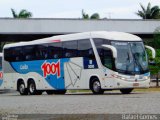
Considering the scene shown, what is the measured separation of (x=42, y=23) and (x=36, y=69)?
731 inches

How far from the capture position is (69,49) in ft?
102

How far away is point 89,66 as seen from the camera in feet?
97.8

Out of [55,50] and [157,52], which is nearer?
[55,50]

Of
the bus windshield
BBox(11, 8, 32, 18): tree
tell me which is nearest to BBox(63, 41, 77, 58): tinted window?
the bus windshield

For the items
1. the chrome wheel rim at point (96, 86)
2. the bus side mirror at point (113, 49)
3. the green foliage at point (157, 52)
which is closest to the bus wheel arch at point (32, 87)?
the chrome wheel rim at point (96, 86)

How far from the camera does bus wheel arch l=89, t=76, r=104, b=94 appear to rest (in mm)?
29566

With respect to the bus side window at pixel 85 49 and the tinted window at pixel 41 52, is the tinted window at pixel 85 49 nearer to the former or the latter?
the bus side window at pixel 85 49

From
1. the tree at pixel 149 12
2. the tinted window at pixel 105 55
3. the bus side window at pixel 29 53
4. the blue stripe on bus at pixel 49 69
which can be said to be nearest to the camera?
the tinted window at pixel 105 55

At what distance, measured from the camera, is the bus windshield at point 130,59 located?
94.7 ft

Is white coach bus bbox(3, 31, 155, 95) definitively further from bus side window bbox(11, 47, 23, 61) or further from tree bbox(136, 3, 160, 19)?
tree bbox(136, 3, 160, 19)

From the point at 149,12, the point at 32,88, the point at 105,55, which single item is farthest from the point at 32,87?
the point at 149,12

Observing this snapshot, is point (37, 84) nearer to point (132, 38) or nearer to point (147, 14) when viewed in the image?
point (132, 38)

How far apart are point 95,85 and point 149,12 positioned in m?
55.3

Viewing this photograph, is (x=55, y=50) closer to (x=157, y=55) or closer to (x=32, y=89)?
(x=32, y=89)
